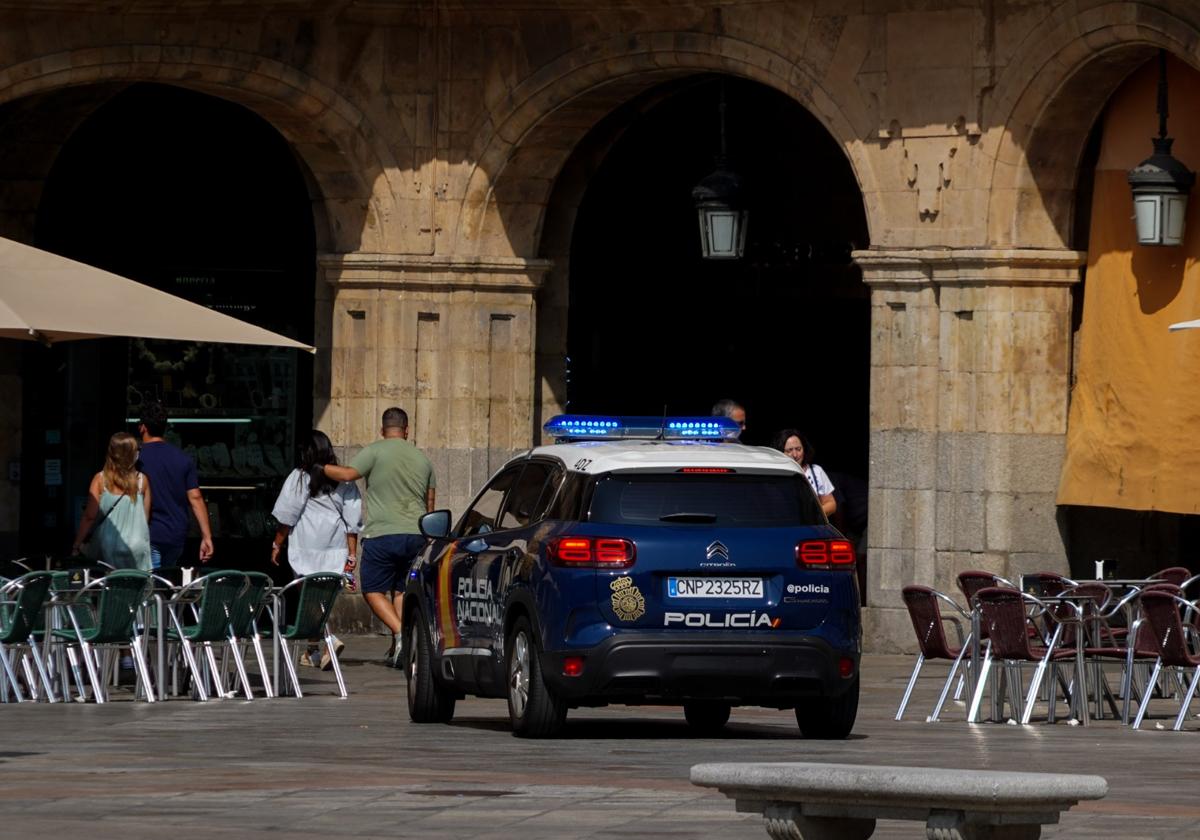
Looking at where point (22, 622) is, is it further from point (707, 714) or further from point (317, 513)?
point (707, 714)

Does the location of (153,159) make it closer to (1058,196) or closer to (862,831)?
(1058,196)

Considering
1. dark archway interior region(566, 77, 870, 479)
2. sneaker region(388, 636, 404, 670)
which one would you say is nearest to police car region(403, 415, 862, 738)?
sneaker region(388, 636, 404, 670)

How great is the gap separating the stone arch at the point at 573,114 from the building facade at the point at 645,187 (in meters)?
0.02

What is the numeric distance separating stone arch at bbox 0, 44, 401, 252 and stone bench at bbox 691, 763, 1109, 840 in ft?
44.5

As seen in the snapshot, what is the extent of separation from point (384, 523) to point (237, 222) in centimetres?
615

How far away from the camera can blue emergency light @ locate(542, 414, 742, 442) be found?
13945mm

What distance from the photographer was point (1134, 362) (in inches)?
719

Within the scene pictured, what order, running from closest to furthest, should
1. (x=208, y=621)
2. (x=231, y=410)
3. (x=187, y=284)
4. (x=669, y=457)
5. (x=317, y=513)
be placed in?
(x=669, y=457) < (x=208, y=621) < (x=317, y=513) < (x=231, y=410) < (x=187, y=284)

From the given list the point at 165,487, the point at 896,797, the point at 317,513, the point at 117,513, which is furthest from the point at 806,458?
the point at 896,797

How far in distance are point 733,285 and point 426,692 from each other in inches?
436

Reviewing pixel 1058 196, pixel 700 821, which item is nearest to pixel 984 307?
pixel 1058 196

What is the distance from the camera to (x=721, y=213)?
19859mm

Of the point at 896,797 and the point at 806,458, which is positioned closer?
the point at 896,797

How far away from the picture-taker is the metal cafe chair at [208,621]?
15047 mm
